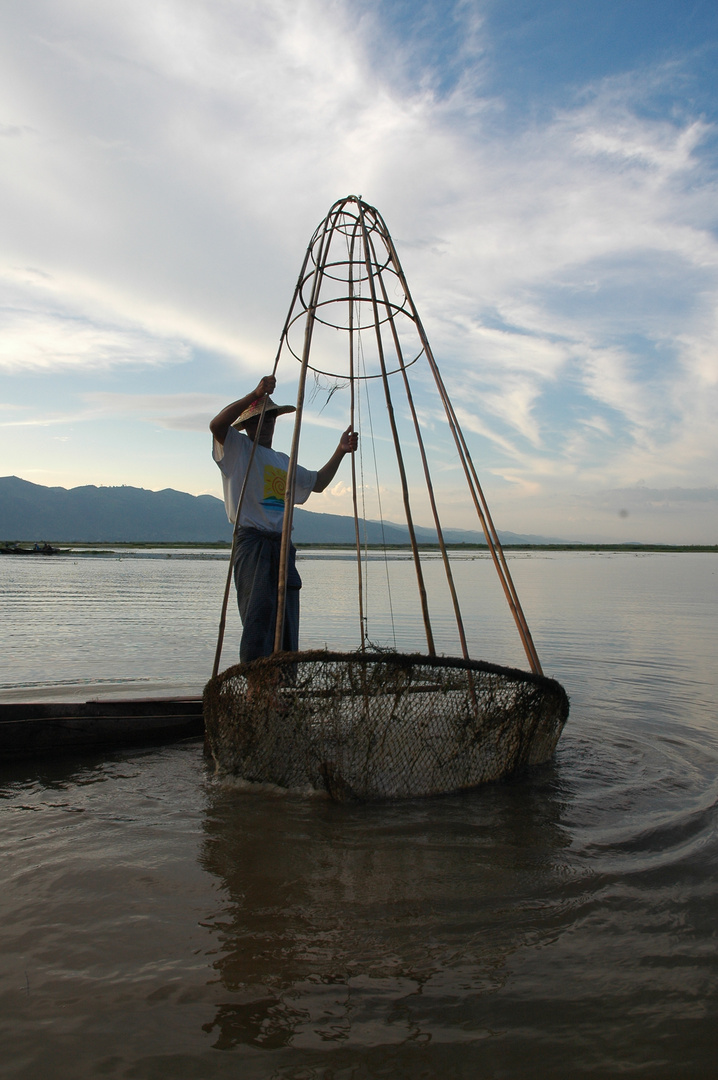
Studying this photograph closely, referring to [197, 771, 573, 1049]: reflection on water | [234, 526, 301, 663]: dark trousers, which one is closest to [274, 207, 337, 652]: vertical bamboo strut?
[234, 526, 301, 663]: dark trousers

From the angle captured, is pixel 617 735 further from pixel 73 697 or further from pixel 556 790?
pixel 73 697

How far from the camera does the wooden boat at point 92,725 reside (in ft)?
11.4

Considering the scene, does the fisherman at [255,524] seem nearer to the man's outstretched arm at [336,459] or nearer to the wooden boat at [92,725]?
the man's outstretched arm at [336,459]

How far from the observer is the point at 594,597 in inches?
553

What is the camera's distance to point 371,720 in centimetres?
282

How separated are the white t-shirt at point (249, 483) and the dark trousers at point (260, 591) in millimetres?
87

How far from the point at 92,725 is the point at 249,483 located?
1643 mm

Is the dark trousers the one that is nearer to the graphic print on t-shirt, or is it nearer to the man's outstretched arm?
the graphic print on t-shirt

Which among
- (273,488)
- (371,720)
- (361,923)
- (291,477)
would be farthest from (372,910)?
(273,488)

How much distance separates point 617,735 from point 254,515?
2.73 metres

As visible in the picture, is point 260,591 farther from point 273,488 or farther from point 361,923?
point 361,923

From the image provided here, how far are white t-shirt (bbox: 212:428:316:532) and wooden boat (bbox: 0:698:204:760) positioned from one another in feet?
3.98

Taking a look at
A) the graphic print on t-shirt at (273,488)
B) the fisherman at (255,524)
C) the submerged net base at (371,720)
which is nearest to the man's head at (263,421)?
the fisherman at (255,524)

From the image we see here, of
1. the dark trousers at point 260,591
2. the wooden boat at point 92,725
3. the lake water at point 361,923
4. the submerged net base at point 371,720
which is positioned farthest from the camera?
the dark trousers at point 260,591
